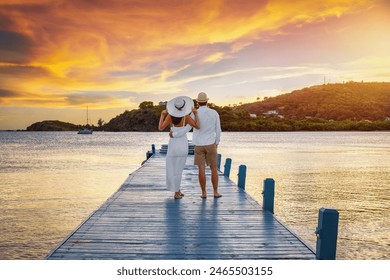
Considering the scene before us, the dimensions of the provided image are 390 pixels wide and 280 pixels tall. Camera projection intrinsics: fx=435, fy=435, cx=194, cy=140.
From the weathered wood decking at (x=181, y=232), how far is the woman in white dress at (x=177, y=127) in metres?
0.80

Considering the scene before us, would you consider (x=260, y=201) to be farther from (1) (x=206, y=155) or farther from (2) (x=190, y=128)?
(2) (x=190, y=128)

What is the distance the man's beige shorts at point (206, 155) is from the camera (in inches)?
403

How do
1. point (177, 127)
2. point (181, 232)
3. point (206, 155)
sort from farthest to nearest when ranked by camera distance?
1. point (206, 155)
2. point (177, 127)
3. point (181, 232)

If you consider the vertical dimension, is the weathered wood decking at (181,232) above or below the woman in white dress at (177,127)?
below

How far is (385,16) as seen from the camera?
888 cm

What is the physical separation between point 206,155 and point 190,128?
83 centimetres

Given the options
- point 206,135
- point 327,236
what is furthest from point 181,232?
point 206,135

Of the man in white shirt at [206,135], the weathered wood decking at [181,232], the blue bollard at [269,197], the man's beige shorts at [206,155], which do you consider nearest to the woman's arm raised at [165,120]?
the man in white shirt at [206,135]

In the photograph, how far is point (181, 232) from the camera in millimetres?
7785

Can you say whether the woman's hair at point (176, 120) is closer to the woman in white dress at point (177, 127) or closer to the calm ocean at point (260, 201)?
the woman in white dress at point (177, 127)

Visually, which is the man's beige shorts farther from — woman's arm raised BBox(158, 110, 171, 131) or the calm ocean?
the calm ocean

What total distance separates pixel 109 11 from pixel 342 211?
14471 mm

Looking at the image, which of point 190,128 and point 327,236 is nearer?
point 327,236
